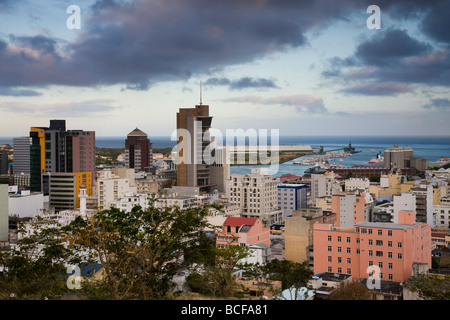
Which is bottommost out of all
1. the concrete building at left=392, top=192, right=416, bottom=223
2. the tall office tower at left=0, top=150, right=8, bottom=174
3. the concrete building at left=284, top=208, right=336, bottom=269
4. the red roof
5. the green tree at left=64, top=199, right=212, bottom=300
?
the concrete building at left=284, top=208, right=336, bottom=269

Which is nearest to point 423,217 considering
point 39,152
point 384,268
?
point 384,268

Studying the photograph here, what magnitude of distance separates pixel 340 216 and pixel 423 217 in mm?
2239

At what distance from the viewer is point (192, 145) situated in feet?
61.1

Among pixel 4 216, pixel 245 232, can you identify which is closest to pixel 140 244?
pixel 245 232

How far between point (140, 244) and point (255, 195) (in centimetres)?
1107

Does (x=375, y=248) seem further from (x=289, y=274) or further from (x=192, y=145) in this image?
(x=192, y=145)

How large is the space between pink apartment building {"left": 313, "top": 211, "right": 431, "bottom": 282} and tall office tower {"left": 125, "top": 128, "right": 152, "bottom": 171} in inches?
752

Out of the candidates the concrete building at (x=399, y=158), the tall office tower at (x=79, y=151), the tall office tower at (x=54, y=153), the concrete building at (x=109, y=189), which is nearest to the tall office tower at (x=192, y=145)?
the tall office tower at (x=79, y=151)

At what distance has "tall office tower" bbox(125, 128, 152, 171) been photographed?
25.5m

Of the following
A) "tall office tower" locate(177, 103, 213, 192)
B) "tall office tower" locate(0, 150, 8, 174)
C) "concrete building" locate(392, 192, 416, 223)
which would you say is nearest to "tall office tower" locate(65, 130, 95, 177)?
"tall office tower" locate(177, 103, 213, 192)

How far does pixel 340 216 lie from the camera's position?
1052cm

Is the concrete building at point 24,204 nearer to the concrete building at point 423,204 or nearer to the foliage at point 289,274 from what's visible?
the foliage at point 289,274

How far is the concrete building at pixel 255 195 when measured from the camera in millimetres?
13914

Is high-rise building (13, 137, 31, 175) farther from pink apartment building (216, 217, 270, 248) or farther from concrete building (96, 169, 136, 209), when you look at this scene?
pink apartment building (216, 217, 270, 248)
